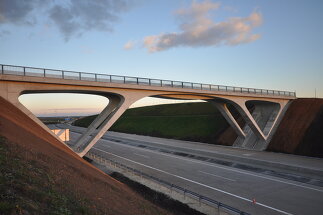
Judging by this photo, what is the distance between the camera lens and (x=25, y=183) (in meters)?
6.97

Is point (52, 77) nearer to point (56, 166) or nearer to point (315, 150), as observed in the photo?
point (56, 166)

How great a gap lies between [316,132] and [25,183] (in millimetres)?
36710

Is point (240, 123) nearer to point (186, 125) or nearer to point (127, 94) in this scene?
point (186, 125)

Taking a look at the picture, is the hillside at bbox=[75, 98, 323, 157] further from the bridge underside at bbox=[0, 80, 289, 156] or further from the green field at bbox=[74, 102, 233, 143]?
the bridge underside at bbox=[0, 80, 289, 156]

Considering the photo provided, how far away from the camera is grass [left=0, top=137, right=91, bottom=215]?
18.0ft

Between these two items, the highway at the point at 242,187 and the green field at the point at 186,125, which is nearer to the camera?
the highway at the point at 242,187

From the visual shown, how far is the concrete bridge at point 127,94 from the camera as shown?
18.3 meters

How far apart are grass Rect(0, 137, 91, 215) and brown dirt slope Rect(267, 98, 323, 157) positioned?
31.9m

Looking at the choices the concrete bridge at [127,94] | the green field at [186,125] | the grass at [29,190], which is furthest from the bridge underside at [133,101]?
the grass at [29,190]

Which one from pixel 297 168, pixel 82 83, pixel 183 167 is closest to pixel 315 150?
pixel 297 168

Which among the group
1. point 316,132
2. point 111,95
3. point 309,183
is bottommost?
point 309,183

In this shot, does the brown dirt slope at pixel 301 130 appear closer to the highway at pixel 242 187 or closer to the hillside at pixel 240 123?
the hillside at pixel 240 123

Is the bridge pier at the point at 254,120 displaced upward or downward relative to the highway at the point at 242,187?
upward

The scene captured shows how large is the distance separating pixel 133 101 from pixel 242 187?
1395 cm
